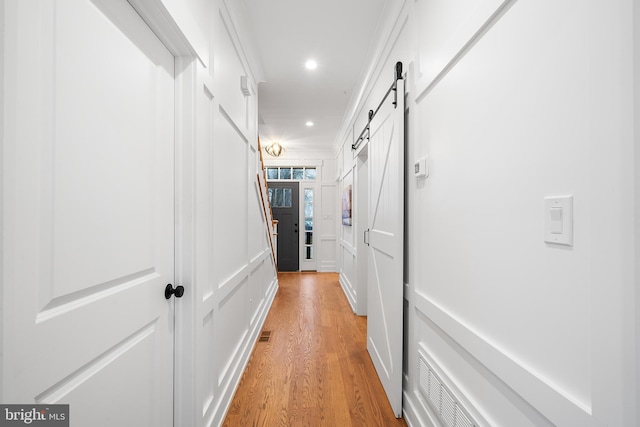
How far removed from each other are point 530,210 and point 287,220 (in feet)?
18.0

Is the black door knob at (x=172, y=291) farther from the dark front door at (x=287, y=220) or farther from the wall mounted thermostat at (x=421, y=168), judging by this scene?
the dark front door at (x=287, y=220)

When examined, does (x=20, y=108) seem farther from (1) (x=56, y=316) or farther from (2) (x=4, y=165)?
(1) (x=56, y=316)

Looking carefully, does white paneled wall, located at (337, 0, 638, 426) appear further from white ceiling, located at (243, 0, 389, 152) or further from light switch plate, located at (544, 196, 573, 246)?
white ceiling, located at (243, 0, 389, 152)

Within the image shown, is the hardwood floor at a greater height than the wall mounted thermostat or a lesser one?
lesser

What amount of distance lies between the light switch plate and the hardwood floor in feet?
4.90

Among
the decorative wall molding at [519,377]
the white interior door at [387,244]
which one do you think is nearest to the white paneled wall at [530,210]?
the decorative wall molding at [519,377]

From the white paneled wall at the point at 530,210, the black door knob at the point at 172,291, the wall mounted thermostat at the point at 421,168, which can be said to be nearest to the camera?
the white paneled wall at the point at 530,210

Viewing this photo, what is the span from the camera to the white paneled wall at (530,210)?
56 cm

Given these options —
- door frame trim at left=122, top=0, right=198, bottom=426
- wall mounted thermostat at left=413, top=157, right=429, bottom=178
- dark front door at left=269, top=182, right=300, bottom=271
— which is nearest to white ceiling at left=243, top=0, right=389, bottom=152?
door frame trim at left=122, top=0, right=198, bottom=426

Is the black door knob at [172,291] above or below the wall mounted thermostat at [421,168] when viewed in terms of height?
below

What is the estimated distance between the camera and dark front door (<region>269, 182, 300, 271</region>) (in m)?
6.07

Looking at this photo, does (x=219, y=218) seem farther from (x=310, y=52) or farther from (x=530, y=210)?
(x=310, y=52)

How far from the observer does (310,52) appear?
8.51ft

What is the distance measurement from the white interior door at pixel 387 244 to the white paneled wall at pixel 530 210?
251mm
